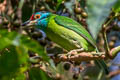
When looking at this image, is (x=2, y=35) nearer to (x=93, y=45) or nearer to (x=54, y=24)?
(x=93, y=45)

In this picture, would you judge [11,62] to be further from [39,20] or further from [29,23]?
[39,20]

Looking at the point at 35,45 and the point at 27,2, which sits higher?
the point at 35,45

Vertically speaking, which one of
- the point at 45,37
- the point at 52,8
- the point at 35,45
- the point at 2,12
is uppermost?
the point at 35,45

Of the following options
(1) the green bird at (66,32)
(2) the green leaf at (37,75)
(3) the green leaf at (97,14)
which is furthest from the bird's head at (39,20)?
(3) the green leaf at (97,14)

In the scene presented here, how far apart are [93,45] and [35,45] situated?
257 cm

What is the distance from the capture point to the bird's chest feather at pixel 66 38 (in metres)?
3.93

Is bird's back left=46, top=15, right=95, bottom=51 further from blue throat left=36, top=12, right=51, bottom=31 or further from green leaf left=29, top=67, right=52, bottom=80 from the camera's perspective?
green leaf left=29, top=67, right=52, bottom=80

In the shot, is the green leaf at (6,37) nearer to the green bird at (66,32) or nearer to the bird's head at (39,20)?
the green bird at (66,32)

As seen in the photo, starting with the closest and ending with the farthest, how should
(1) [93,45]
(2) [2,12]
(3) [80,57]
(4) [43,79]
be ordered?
(4) [43,79] < (3) [80,57] < (2) [2,12] < (1) [93,45]

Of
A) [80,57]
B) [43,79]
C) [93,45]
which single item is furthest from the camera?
[93,45]

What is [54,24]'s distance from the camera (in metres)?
4.30

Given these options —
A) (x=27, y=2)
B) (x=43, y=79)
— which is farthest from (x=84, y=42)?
(x=43, y=79)

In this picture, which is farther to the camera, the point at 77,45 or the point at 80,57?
the point at 77,45

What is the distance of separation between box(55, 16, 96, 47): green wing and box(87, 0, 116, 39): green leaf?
2.42m
